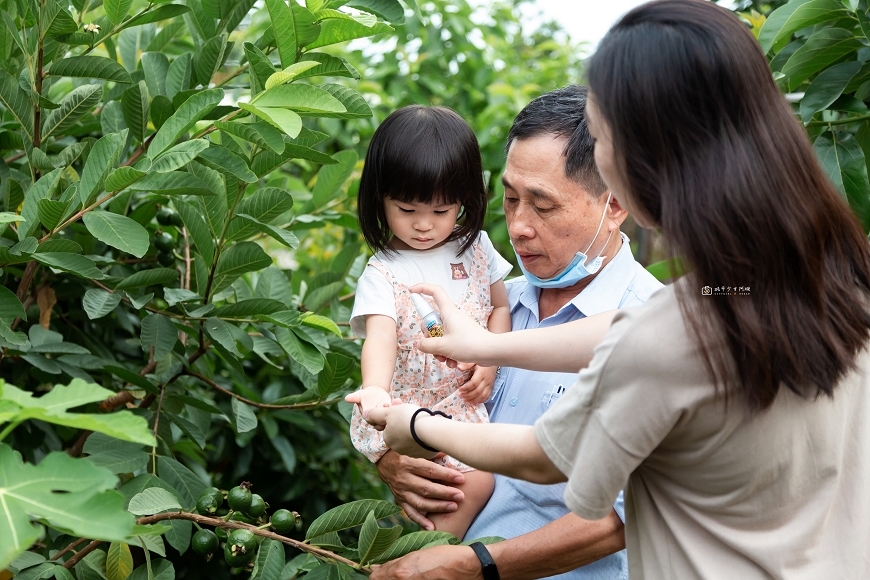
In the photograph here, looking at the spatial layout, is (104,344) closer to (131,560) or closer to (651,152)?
(131,560)

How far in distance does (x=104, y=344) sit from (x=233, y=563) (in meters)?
0.95

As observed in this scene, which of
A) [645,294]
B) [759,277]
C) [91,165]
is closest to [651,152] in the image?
[759,277]

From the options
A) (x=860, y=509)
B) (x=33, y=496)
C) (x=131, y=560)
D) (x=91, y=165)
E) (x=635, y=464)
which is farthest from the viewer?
(x=131, y=560)

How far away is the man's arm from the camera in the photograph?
1.78m

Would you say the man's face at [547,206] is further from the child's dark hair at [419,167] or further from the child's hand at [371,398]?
the child's hand at [371,398]

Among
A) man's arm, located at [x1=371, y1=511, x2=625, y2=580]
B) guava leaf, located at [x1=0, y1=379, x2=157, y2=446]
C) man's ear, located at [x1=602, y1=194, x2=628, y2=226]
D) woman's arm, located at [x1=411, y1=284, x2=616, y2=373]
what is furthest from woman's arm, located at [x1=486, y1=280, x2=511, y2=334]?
guava leaf, located at [x1=0, y1=379, x2=157, y2=446]

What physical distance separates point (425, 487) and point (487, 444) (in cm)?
59

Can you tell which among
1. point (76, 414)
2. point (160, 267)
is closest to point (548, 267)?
point (160, 267)

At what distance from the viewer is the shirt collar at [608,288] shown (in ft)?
6.54

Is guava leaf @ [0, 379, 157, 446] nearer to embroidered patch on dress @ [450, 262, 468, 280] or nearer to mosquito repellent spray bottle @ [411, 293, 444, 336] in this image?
mosquito repellent spray bottle @ [411, 293, 444, 336]

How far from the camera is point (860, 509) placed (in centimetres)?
140

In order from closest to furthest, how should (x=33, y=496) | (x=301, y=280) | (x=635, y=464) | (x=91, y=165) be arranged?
(x=33, y=496) < (x=635, y=464) < (x=91, y=165) < (x=301, y=280)

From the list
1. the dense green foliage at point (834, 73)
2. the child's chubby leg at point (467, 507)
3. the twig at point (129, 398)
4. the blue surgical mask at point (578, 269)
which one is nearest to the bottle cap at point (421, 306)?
the blue surgical mask at point (578, 269)

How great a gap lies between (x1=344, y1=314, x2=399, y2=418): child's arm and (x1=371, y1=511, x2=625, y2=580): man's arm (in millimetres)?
320
